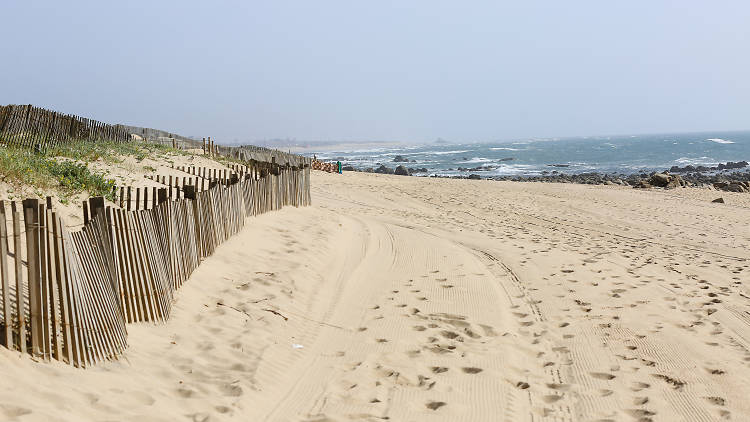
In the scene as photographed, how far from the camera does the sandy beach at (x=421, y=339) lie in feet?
13.9

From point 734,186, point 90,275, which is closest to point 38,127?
point 90,275

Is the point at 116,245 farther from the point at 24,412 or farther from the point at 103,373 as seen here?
the point at 24,412

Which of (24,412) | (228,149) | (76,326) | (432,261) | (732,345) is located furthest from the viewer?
(228,149)

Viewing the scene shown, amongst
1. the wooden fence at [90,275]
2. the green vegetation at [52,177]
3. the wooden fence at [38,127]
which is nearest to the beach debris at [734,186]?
the wooden fence at [38,127]

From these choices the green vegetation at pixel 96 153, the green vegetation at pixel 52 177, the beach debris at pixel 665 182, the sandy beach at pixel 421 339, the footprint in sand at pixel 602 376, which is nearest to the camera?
the sandy beach at pixel 421 339

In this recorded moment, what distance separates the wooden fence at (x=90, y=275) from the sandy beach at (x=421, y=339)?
0.17 metres

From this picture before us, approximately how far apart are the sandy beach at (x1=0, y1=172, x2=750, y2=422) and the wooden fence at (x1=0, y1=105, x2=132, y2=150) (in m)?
7.35

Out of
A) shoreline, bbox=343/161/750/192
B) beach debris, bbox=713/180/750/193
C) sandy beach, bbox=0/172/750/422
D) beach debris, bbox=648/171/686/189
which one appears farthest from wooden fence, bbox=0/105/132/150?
beach debris, bbox=713/180/750/193

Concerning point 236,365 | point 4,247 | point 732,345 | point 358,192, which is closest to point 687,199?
point 358,192

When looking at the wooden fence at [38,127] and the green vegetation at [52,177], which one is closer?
the green vegetation at [52,177]

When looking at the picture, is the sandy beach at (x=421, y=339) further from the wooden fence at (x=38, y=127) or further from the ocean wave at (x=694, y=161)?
the ocean wave at (x=694, y=161)

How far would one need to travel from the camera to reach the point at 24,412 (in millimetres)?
3137

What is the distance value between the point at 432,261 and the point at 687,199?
18008 mm

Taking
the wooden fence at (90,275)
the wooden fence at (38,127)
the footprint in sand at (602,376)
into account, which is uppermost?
the wooden fence at (38,127)
